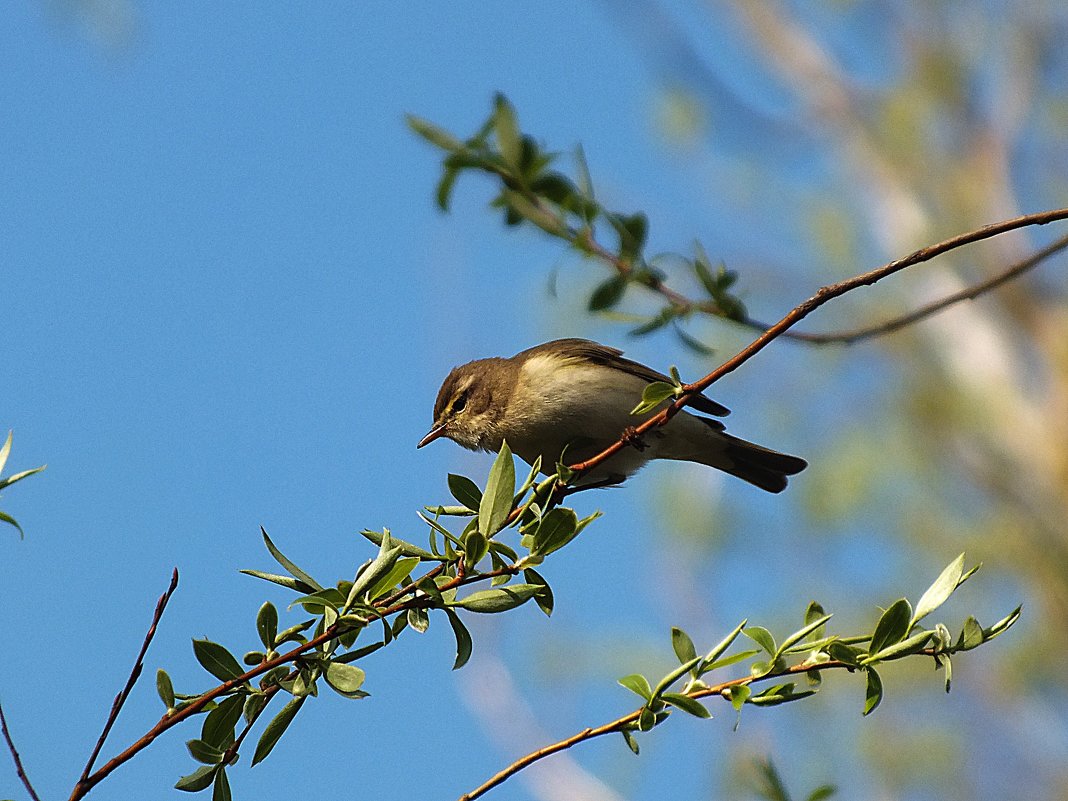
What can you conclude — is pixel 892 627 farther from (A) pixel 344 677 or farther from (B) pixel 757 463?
(B) pixel 757 463

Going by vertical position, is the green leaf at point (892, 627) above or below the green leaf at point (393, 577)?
below

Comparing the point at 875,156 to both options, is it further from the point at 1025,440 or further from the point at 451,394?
the point at 451,394

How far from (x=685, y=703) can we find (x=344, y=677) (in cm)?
51

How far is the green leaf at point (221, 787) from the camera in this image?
184 centimetres

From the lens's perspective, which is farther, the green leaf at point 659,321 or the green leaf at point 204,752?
the green leaf at point 659,321

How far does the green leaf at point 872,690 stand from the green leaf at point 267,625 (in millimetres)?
911

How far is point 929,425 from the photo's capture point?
1265cm

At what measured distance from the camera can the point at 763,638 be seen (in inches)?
74.5

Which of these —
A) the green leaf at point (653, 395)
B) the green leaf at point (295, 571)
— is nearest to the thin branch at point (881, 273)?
the green leaf at point (653, 395)

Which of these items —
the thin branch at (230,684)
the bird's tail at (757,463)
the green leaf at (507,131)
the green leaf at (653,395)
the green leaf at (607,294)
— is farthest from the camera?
the bird's tail at (757,463)

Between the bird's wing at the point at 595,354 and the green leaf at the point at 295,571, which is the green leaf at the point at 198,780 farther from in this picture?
the bird's wing at the point at 595,354

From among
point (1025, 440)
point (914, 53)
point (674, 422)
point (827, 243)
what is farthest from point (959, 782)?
point (674, 422)

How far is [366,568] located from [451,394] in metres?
3.10

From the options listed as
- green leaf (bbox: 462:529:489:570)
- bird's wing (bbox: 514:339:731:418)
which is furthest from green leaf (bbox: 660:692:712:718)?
bird's wing (bbox: 514:339:731:418)
